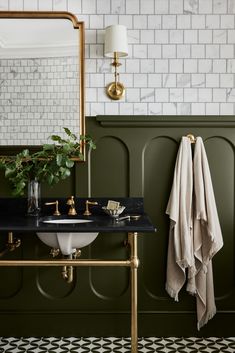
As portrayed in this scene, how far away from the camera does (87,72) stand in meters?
3.18

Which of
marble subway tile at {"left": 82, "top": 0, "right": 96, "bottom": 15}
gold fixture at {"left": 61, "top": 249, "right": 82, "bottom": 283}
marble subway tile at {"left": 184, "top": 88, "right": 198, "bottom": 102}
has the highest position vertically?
marble subway tile at {"left": 82, "top": 0, "right": 96, "bottom": 15}

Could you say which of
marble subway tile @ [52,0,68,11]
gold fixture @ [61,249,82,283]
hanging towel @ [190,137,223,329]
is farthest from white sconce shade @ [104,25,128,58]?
gold fixture @ [61,249,82,283]

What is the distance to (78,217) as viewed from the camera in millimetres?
2982

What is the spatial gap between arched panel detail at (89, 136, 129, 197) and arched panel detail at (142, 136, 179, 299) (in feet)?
0.55

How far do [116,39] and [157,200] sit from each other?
1161 mm

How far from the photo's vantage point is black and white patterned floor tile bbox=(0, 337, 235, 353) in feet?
9.72

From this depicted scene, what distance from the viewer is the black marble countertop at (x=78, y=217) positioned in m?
2.46

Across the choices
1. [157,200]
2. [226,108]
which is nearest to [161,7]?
[226,108]

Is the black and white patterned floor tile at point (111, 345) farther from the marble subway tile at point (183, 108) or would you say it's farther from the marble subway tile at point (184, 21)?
the marble subway tile at point (184, 21)

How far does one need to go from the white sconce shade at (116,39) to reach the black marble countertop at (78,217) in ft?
3.41

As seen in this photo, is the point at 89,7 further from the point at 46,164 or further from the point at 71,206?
the point at 71,206

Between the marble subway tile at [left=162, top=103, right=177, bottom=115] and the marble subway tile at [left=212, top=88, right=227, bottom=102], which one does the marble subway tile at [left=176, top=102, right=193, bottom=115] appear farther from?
the marble subway tile at [left=212, top=88, right=227, bottom=102]

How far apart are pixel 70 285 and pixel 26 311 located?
0.37 meters

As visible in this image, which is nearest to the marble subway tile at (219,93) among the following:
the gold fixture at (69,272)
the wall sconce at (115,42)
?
the wall sconce at (115,42)
